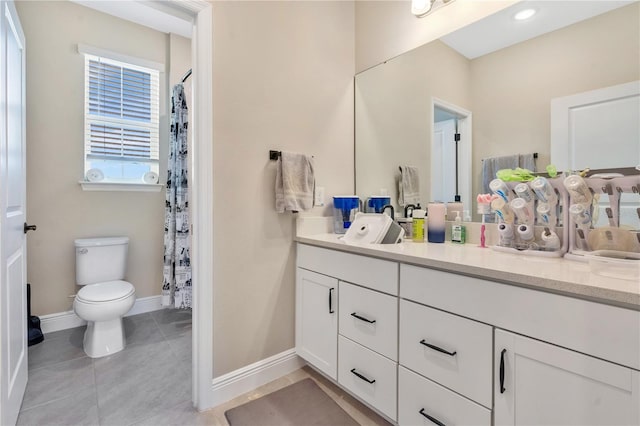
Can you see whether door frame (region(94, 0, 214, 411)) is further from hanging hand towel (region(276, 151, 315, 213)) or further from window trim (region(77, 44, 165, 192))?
window trim (region(77, 44, 165, 192))

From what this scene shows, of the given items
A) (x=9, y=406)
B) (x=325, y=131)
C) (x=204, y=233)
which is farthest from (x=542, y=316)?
(x=9, y=406)

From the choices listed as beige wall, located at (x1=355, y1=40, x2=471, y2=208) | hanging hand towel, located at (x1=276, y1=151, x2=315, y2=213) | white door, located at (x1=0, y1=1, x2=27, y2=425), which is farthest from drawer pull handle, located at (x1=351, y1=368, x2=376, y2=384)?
white door, located at (x1=0, y1=1, x2=27, y2=425)

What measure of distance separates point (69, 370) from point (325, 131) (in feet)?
7.28

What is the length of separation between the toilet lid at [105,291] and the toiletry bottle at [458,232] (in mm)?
2192

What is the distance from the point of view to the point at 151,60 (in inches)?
108

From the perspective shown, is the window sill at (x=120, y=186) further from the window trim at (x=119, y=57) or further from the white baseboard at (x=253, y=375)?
the white baseboard at (x=253, y=375)

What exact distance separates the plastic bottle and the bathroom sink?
144 mm

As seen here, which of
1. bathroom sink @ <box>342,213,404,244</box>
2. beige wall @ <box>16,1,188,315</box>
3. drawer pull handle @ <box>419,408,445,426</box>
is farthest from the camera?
beige wall @ <box>16,1,188,315</box>

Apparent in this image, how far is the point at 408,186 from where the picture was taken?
6.05ft

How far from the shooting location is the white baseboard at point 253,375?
1.52 metres

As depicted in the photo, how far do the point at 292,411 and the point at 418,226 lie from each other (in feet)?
3.88

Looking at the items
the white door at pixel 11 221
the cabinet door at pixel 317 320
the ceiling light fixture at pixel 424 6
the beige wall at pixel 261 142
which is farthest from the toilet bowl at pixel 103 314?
the ceiling light fixture at pixel 424 6

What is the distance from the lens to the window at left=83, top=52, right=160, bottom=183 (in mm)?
2492

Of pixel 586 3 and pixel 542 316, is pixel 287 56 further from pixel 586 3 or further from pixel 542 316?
pixel 542 316
